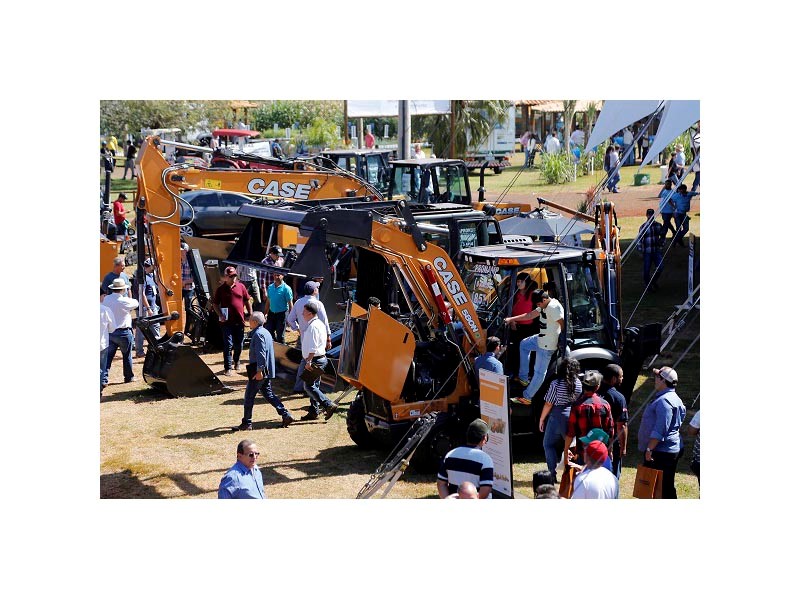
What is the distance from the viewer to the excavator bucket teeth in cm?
1305

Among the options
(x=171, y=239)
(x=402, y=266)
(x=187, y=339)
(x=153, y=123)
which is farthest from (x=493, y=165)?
(x=402, y=266)

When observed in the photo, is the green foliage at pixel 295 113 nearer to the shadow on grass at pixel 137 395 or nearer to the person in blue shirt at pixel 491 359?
the shadow on grass at pixel 137 395

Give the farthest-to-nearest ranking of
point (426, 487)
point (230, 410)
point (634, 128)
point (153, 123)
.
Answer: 1. point (153, 123)
2. point (634, 128)
3. point (230, 410)
4. point (426, 487)

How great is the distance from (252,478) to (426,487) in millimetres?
2473

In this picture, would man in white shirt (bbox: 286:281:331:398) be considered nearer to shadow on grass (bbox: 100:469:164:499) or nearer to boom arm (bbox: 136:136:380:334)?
boom arm (bbox: 136:136:380:334)

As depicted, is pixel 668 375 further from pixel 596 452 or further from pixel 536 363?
pixel 536 363

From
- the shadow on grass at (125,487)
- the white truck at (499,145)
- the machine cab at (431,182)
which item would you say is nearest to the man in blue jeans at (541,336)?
the shadow on grass at (125,487)

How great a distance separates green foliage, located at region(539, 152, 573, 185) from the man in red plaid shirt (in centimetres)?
2315

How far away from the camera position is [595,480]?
7.49 m

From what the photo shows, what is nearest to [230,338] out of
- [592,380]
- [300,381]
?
[300,381]

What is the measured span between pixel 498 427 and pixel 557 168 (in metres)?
23.5

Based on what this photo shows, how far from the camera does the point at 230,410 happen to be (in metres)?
12.5

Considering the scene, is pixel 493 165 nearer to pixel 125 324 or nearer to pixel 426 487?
pixel 125 324

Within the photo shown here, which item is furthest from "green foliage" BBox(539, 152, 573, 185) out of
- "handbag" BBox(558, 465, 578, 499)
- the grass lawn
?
"handbag" BBox(558, 465, 578, 499)
